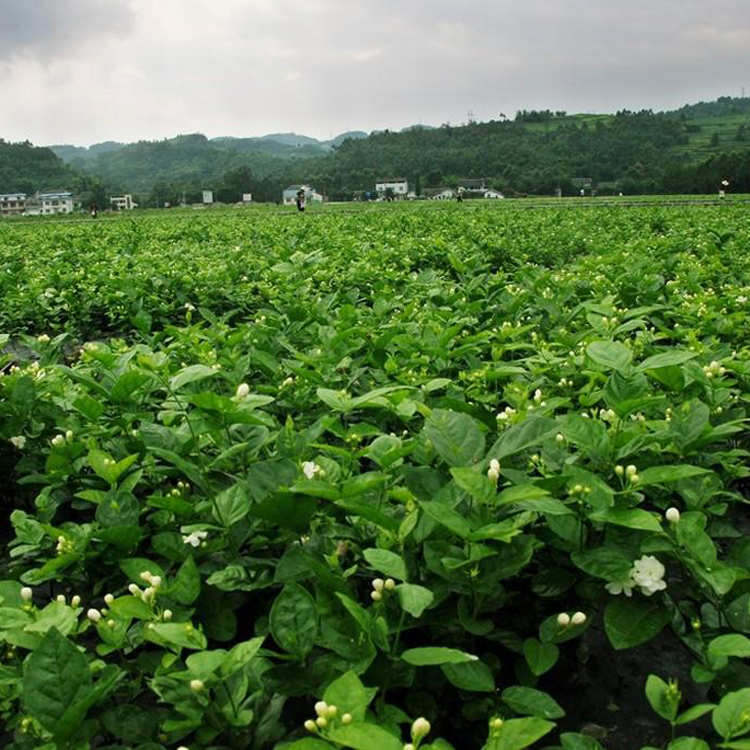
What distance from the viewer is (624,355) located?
78.1 inches

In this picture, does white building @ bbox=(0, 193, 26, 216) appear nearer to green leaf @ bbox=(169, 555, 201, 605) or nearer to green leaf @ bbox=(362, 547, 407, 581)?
green leaf @ bbox=(169, 555, 201, 605)

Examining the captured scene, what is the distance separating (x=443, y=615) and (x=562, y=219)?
1405 cm

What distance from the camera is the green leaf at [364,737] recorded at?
103cm

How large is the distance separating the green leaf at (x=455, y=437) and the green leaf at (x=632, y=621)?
465mm

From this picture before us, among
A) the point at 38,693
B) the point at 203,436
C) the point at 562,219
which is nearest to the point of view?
the point at 38,693

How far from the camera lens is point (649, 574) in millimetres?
1547

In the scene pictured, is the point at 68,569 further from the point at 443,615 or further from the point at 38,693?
the point at 443,615

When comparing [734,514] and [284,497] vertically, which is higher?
[284,497]

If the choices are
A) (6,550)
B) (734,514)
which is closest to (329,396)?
(6,550)

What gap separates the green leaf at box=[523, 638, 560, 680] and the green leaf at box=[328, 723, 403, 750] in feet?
1.73

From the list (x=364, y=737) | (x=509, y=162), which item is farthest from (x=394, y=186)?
(x=364, y=737)

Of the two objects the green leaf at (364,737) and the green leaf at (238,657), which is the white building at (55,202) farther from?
the green leaf at (364,737)

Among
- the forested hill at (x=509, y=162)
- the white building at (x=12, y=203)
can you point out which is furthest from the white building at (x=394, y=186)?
the white building at (x=12, y=203)

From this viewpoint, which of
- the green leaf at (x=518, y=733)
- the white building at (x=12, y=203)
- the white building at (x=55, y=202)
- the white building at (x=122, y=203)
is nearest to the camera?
the green leaf at (x=518, y=733)
